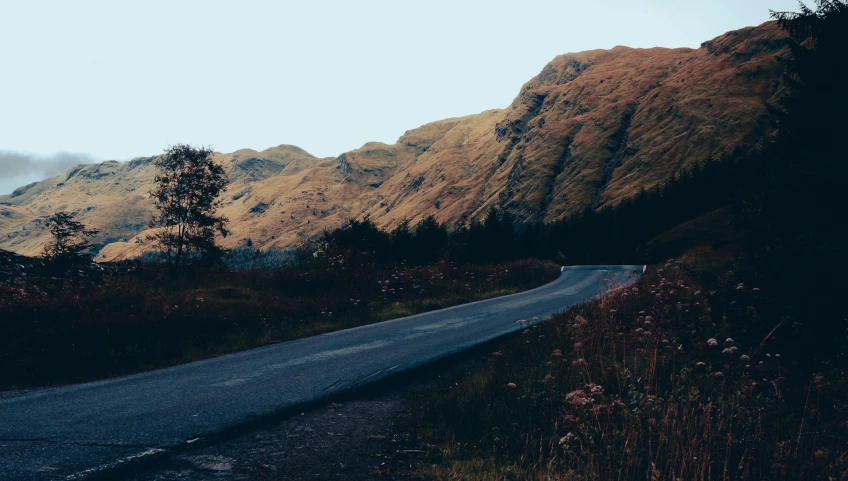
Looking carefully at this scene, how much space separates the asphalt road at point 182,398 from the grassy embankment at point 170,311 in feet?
3.93

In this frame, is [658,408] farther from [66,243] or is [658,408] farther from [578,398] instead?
[66,243]

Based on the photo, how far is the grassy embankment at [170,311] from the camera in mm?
8109

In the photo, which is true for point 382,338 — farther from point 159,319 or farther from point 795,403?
point 795,403

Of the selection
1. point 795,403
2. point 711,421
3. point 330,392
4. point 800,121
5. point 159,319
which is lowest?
point 795,403

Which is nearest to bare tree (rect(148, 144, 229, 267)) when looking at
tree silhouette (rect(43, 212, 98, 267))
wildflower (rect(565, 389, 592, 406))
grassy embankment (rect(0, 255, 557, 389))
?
tree silhouette (rect(43, 212, 98, 267))

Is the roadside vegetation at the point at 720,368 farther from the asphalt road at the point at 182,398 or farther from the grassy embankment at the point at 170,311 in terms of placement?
the grassy embankment at the point at 170,311

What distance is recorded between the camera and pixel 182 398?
6.12 metres

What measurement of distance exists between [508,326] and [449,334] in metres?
1.82

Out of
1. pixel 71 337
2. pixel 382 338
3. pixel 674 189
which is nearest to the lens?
pixel 71 337

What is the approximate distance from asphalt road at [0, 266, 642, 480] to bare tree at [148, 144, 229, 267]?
1583 centimetres

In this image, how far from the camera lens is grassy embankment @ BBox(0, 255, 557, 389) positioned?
26.6 feet

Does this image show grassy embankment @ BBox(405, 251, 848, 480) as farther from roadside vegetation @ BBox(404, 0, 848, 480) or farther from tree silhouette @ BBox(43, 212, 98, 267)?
tree silhouette @ BBox(43, 212, 98, 267)

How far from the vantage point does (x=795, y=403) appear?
571 cm

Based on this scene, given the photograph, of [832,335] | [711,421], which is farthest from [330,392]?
[832,335]
